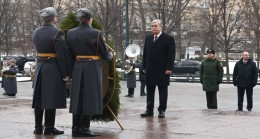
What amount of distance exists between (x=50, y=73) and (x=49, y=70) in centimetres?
5

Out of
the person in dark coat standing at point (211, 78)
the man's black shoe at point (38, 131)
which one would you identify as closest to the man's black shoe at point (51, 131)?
the man's black shoe at point (38, 131)

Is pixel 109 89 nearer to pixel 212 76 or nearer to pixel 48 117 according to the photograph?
pixel 48 117

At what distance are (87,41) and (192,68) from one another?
1550 inches

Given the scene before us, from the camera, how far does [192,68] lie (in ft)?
156

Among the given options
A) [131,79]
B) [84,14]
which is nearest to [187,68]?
[131,79]

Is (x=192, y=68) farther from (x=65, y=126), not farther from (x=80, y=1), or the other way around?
(x=65, y=126)

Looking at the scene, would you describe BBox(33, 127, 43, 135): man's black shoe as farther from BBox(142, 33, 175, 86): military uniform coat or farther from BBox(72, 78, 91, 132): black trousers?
BBox(142, 33, 175, 86): military uniform coat

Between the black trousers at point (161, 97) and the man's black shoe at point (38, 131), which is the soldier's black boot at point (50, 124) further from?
the black trousers at point (161, 97)

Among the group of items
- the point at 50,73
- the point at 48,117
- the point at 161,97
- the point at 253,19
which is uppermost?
the point at 253,19

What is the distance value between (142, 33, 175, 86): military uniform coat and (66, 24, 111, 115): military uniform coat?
2.59m

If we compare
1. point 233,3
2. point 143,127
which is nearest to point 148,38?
point 143,127

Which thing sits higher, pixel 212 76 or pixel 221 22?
pixel 221 22

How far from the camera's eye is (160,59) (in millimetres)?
11312

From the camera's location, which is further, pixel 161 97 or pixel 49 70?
pixel 161 97
